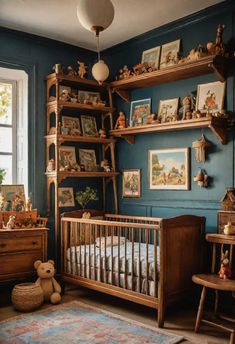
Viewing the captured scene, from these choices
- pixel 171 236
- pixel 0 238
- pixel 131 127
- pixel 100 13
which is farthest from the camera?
pixel 131 127

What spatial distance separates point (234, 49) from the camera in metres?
3.73

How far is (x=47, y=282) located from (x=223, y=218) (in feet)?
5.84

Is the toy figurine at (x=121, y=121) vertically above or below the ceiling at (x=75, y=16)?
below

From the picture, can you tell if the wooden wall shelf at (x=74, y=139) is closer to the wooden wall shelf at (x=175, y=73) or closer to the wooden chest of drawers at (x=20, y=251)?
the wooden wall shelf at (x=175, y=73)

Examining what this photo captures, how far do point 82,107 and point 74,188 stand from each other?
0.96 metres

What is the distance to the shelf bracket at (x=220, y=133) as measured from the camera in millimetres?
3685

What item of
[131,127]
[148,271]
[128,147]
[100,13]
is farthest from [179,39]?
[148,271]

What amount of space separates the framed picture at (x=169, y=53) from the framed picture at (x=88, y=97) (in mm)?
969

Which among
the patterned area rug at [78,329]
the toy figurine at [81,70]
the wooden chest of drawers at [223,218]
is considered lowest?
the patterned area rug at [78,329]

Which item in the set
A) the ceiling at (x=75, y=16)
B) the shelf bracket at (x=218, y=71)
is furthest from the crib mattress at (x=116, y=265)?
the ceiling at (x=75, y=16)

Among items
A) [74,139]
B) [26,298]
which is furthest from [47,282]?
[74,139]

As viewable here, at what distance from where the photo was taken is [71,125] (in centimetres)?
477

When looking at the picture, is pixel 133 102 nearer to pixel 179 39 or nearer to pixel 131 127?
pixel 131 127

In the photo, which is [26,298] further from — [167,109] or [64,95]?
[167,109]
